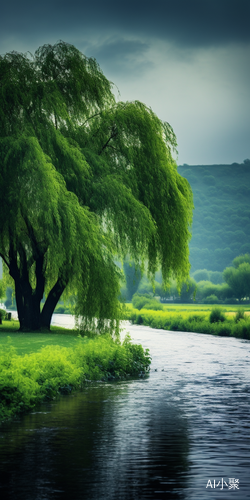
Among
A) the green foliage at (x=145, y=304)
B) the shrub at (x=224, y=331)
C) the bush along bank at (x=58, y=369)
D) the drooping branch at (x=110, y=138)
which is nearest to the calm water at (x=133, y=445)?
the bush along bank at (x=58, y=369)

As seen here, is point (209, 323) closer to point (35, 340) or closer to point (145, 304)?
point (35, 340)

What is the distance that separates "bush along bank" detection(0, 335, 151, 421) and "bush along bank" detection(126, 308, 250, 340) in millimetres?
17596

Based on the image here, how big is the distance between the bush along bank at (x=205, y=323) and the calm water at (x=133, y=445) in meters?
23.0

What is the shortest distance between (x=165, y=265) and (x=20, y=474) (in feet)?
58.3

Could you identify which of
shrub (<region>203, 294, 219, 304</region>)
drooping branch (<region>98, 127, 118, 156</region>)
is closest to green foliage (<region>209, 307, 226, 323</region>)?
drooping branch (<region>98, 127, 118, 156</region>)

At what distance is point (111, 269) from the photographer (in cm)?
2261

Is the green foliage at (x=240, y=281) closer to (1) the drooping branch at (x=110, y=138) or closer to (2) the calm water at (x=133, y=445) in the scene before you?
(1) the drooping branch at (x=110, y=138)

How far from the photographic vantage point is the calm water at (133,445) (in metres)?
8.13

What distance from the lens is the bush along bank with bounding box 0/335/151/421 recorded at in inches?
531

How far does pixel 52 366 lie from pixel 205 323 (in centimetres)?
3498

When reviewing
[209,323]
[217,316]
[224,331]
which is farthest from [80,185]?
[217,316]

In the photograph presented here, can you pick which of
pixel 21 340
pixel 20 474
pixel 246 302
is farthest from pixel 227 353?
pixel 246 302

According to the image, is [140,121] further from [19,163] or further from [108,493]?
[108,493]

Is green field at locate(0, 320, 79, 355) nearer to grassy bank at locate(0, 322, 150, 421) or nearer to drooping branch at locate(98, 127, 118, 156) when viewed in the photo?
grassy bank at locate(0, 322, 150, 421)
